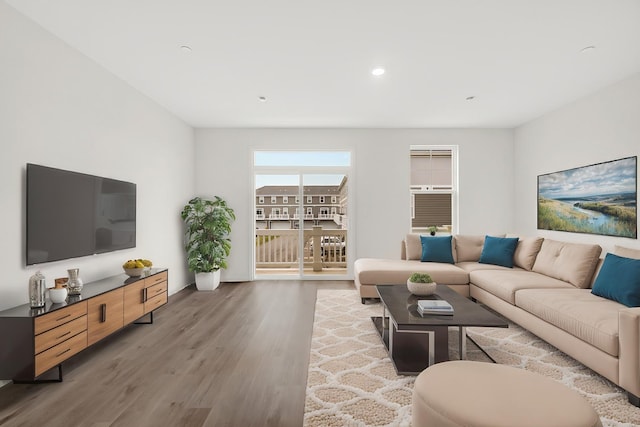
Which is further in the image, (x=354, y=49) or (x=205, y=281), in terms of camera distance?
(x=205, y=281)

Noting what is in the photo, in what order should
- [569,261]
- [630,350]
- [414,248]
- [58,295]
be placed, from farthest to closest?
[414,248]
[569,261]
[58,295]
[630,350]

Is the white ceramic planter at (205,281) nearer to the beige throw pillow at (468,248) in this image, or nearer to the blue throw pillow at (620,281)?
the beige throw pillow at (468,248)

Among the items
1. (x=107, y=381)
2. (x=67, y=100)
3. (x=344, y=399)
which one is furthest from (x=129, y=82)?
(x=344, y=399)

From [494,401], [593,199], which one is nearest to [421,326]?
[494,401]

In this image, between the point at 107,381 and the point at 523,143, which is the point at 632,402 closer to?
the point at 107,381

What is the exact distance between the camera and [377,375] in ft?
8.05

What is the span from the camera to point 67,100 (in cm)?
298

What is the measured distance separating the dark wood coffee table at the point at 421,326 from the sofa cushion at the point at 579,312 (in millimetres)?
552

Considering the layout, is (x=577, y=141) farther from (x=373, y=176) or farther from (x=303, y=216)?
(x=303, y=216)

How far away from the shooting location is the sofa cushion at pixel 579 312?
2.28 meters

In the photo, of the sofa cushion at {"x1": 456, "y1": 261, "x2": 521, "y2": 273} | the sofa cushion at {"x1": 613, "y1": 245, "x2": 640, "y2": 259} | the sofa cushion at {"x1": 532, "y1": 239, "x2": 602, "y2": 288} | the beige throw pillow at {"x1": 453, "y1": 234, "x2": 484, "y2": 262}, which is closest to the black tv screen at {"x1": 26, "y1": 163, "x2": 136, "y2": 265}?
the sofa cushion at {"x1": 456, "y1": 261, "x2": 521, "y2": 273}

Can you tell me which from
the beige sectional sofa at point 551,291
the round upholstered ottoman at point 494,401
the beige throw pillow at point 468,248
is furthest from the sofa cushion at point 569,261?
the round upholstered ottoman at point 494,401

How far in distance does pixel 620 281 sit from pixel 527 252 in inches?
61.9

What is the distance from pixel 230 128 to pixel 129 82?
211cm
